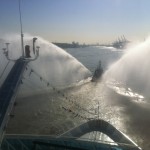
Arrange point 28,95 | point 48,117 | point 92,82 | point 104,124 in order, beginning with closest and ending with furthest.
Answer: point 104,124 → point 48,117 → point 28,95 → point 92,82

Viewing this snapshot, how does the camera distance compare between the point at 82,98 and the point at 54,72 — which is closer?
the point at 82,98

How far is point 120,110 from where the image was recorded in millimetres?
54375

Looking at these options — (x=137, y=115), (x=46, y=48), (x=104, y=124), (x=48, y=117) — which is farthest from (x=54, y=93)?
(x=46, y=48)

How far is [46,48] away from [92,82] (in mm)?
42911

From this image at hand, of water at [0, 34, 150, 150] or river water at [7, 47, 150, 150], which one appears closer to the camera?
river water at [7, 47, 150, 150]

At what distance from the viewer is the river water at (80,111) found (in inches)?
1743

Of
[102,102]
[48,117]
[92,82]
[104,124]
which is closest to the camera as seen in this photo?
[104,124]

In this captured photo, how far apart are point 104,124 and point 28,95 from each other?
31.8m

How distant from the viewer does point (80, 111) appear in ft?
171

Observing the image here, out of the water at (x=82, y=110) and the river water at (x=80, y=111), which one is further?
the water at (x=82, y=110)

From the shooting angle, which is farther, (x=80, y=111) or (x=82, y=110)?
(x=82, y=110)

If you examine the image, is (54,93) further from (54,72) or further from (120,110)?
(54,72)

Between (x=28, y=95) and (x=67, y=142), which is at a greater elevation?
(x=67, y=142)

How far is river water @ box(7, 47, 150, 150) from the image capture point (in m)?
44.3
